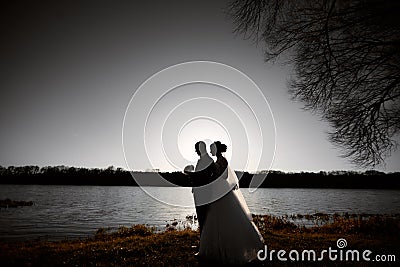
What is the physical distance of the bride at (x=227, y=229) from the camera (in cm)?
646

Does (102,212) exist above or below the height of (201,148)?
below

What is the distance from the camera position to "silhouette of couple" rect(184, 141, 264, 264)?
21.3 ft

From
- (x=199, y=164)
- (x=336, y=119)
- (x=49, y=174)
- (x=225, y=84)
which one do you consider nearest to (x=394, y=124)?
(x=336, y=119)

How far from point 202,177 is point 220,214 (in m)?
0.90

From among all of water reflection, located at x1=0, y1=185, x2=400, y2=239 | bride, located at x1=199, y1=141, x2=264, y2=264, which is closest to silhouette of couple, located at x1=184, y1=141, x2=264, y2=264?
bride, located at x1=199, y1=141, x2=264, y2=264

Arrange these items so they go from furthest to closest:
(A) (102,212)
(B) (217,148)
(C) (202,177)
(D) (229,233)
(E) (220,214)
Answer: (A) (102,212) → (B) (217,148) → (C) (202,177) → (E) (220,214) → (D) (229,233)

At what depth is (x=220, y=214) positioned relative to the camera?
6.80 m

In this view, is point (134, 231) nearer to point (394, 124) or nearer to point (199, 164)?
point (199, 164)

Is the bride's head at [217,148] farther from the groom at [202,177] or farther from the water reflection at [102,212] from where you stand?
the water reflection at [102,212]

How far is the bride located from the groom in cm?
15

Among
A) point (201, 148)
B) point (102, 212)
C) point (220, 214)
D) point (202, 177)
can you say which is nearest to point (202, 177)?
point (202, 177)

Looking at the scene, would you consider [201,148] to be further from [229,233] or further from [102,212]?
[102,212]

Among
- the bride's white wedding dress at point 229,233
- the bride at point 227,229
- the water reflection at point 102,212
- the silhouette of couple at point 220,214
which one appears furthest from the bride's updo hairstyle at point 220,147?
the water reflection at point 102,212

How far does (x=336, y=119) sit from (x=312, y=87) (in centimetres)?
128
